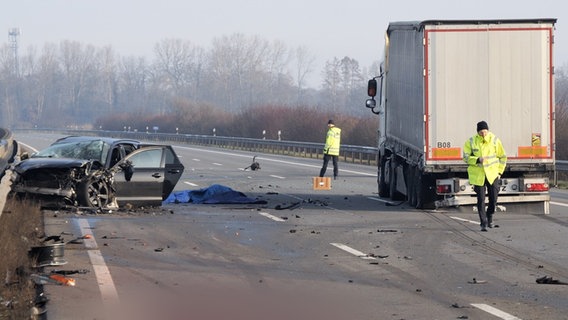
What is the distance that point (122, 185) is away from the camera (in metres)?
19.6

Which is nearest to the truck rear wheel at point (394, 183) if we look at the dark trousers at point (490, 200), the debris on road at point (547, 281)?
the dark trousers at point (490, 200)

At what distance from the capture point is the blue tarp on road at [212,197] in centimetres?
2298

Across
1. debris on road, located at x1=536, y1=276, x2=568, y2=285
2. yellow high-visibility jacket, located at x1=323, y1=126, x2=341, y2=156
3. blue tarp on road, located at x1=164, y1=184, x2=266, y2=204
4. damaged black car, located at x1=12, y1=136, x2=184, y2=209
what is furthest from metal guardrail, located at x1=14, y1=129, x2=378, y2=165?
debris on road, located at x1=536, y1=276, x2=568, y2=285

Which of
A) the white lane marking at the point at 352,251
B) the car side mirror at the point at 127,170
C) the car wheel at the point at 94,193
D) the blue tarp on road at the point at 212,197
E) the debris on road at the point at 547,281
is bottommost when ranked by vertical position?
the debris on road at the point at 547,281

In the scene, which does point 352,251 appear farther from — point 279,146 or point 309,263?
point 279,146

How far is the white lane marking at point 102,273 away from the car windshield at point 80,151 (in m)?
4.46

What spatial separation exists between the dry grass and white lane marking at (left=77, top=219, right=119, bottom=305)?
64 centimetres

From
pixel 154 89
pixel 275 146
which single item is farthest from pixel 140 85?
pixel 275 146

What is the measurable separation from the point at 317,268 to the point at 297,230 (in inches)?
184

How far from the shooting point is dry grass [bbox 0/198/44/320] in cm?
968

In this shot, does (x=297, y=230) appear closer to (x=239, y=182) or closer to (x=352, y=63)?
(x=239, y=182)

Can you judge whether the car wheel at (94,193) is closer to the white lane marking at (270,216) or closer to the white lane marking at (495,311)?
the white lane marking at (270,216)

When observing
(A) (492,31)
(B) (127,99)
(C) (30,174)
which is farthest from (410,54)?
(B) (127,99)

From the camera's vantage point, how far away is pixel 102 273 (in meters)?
11.7
